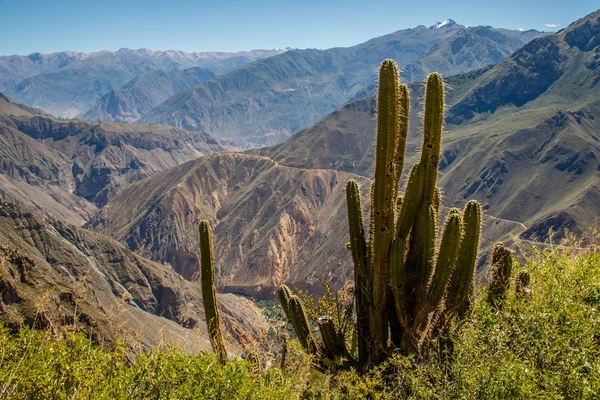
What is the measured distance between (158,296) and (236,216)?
53.2 m

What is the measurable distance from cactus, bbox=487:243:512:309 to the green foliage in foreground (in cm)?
140

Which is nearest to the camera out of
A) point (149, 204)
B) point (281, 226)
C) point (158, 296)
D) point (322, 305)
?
point (322, 305)

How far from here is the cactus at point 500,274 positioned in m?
11.9

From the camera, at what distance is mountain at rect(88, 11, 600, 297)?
99.3 m

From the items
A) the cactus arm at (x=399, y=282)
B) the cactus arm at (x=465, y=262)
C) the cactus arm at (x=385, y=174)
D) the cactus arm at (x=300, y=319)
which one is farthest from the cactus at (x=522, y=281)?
the cactus arm at (x=300, y=319)

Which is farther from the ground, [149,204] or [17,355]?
[17,355]

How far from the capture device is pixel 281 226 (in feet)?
367

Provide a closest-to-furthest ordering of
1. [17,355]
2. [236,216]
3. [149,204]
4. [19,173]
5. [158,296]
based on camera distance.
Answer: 1. [17,355]
2. [158,296]
3. [236,216]
4. [149,204]
5. [19,173]

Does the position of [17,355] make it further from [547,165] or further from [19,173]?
[19,173]

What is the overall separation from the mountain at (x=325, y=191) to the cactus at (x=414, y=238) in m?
76.9

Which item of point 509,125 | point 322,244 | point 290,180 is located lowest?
point 322,244

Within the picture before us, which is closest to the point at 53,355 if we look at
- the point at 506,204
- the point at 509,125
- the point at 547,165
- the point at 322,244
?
the point at 322,244

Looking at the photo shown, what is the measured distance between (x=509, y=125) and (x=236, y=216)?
86.7 meters

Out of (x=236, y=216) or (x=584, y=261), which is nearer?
(x=584, y=261)
